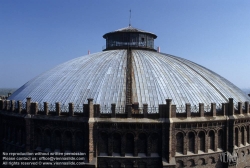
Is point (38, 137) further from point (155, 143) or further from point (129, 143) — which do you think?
point (155, 143)

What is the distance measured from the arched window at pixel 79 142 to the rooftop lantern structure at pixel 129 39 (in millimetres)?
16828

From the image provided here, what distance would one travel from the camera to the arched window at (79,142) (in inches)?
904

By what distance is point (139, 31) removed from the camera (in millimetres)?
35562

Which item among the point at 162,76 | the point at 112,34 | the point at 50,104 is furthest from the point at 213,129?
the point at 112,34

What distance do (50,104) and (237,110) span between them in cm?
2145

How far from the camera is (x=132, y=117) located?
A: 877 inches

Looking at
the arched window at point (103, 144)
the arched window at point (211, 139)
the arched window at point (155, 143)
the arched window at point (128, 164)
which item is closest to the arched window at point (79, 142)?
the arched window at point (103, 144)

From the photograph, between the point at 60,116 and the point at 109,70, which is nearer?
the point at 60,116

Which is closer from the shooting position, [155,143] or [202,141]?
[155,143]

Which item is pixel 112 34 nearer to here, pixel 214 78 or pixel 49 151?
pixel 214 78

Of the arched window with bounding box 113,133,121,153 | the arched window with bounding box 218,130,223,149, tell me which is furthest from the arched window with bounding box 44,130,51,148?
the arched window with bounding box 218,130,223,149

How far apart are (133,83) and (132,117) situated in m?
5.21

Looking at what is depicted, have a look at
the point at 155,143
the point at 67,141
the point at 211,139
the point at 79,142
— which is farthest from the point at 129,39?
the point at 211,139

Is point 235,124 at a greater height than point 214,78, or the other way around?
point 214,78
